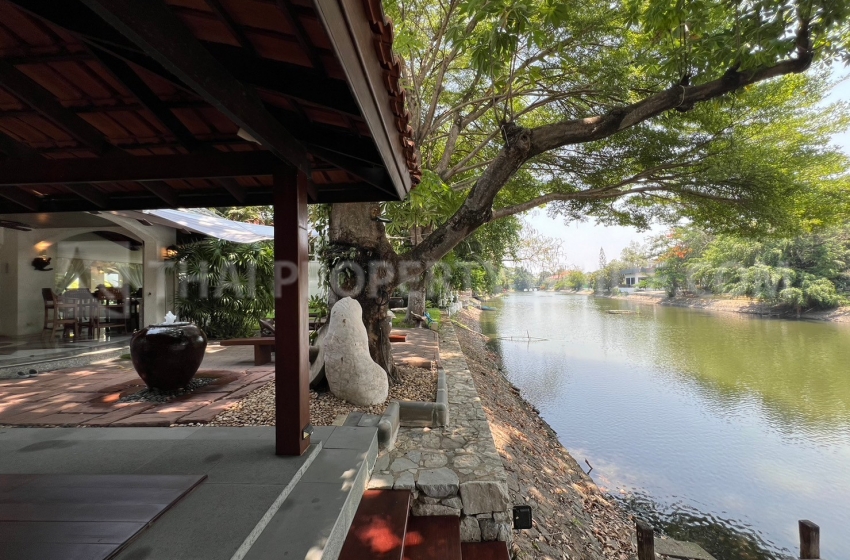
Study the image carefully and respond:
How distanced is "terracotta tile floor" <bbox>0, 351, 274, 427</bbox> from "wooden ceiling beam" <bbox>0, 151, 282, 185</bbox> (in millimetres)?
2031

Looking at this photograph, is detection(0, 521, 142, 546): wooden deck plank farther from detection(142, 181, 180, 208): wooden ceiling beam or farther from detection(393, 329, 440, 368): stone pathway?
detection(393, 329, 440, 368): stone pathway

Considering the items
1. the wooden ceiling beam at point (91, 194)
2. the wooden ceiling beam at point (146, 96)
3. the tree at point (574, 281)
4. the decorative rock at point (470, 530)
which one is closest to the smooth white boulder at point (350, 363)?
the decorative rock at point (470, 530)

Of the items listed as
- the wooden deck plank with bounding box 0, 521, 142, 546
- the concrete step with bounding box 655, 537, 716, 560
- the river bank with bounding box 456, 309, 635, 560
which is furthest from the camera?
the concrete step with bounding box 655, 537, 716, 560

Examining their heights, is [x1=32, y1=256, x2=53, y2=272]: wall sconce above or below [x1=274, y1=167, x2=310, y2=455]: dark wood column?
above

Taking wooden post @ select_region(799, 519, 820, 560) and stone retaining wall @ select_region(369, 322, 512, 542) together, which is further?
wooden post @ select_region(799, 519, 820, 560)

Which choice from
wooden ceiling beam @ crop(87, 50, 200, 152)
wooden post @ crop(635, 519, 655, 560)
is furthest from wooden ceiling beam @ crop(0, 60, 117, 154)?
wooden post @ crop(635, 519, 655, 560)

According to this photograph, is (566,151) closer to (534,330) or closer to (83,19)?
(83,19)

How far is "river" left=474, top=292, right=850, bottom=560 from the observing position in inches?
221

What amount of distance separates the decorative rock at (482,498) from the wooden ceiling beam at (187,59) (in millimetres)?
2572

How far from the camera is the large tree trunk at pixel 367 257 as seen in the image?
4.67 m

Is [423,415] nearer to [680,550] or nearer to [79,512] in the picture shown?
[79,512]

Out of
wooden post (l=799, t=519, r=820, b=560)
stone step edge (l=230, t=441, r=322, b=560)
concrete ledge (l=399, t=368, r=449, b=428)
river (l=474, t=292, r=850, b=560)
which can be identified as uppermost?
stone step edge (l=230, t=441, r=322, b=560)

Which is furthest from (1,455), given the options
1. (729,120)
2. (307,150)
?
(729,120)

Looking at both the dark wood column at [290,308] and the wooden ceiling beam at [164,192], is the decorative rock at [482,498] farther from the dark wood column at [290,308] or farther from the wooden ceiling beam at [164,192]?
the wooden ceiling beam at [164,192]
